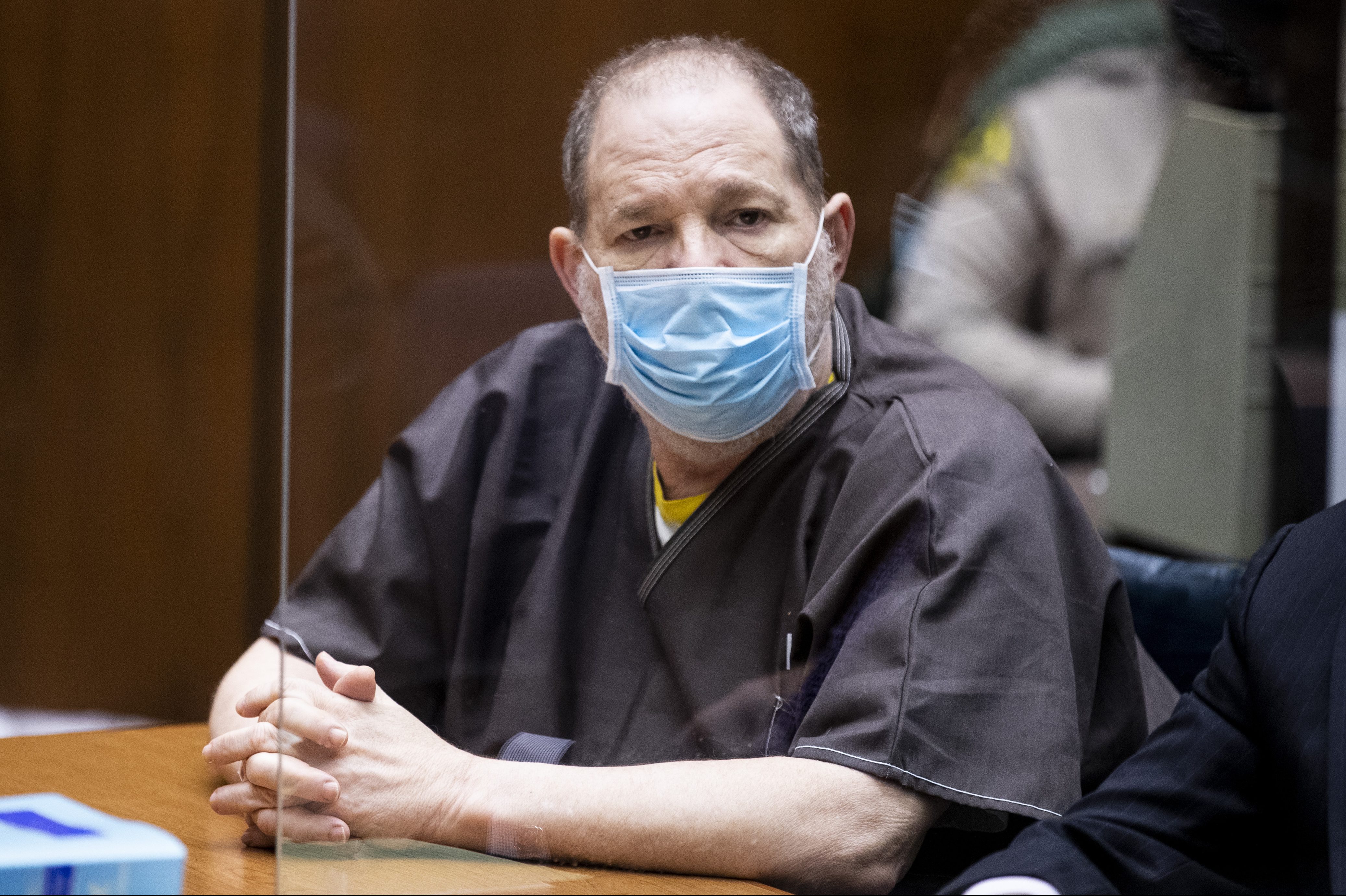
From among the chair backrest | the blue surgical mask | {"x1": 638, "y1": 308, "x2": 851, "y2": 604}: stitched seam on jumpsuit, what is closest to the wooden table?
{"x1": 638, "y1": 308, "x2": 851, "y2": 604}: stitched seam on jumpsuit

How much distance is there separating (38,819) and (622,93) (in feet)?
2.74

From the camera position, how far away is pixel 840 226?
4.50 ft

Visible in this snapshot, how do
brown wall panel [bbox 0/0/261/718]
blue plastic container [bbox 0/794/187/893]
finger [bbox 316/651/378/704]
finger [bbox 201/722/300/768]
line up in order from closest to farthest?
blue plastic container [bbox 0/794/187/893] → finger [bbox 316/651/378/704] → finger [bbox 201/722/300/768] → brown wall panel [bbox 0/0/261/718]

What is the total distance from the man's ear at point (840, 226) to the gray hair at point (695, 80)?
0.04 feet

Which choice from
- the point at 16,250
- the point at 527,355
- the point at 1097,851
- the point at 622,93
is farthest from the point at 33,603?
the point at 1097,851

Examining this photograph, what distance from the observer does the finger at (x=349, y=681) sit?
1190 mm

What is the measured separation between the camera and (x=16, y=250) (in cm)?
279

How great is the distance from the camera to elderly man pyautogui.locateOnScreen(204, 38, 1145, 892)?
1143mm

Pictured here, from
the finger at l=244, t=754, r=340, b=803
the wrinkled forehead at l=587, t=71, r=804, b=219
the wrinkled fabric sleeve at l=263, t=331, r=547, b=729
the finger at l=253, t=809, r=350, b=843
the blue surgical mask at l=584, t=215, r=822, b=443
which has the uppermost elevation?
the wrinkled forehead at l=587, t=71, r=804, b=219

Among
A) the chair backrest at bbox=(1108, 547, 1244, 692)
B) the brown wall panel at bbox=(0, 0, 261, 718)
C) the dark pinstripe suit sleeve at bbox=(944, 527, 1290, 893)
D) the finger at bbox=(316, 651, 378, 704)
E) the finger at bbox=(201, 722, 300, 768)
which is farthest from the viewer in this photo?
the brown wall panel at bbox=(0, 0, 261, 718)

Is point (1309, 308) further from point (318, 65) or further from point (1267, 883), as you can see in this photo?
point (318, 65)

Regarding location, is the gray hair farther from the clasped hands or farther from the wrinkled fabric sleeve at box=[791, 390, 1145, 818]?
the clasped hands

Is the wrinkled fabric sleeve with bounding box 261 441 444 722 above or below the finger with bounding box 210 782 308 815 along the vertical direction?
above

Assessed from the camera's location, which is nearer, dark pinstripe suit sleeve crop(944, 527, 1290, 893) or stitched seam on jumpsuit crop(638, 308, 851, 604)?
dark pinstripe suit sleeve crop(944, 527, 1290, 893)
